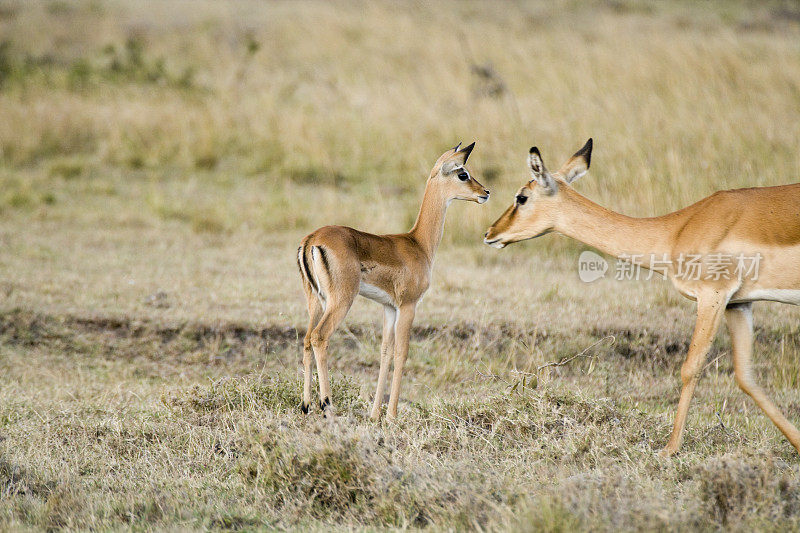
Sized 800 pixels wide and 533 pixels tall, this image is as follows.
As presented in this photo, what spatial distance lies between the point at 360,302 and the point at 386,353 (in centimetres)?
230

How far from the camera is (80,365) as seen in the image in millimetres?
6145

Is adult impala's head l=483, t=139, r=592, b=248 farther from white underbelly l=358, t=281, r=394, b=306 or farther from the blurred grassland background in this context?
the blurred grassland background

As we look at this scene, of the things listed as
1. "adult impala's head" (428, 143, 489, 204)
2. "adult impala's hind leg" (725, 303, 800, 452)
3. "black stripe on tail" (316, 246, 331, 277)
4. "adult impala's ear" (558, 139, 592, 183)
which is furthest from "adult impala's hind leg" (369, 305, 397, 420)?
"adult impala's hind leg" (725, 303, 800, 452)

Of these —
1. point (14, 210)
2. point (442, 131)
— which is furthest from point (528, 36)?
point (14, 210)

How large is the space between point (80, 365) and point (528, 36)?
478 inches

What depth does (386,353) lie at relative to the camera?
200 inches

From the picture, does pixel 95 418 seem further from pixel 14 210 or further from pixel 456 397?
pixel 14 210

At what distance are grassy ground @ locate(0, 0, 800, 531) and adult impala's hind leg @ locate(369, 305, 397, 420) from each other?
0.17 metres

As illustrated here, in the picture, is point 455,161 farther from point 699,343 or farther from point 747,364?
point 747,364

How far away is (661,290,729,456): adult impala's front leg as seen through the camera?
460 cm

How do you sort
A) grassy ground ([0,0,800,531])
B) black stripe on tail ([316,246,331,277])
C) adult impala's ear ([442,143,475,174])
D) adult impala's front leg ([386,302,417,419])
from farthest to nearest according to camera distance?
adult impala's ear ([442,143,475,174]) → adult impala's front leg ([386,302,417,419]) → black stripe on tail ([316,246,331,277]) → grassy ground ([0,0,800,531])

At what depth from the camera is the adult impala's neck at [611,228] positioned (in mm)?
4867

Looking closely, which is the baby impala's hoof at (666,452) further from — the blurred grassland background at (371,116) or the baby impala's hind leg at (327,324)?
the blurred grassland background at (371,116)

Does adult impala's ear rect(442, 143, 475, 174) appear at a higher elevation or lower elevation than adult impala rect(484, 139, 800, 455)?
higher
